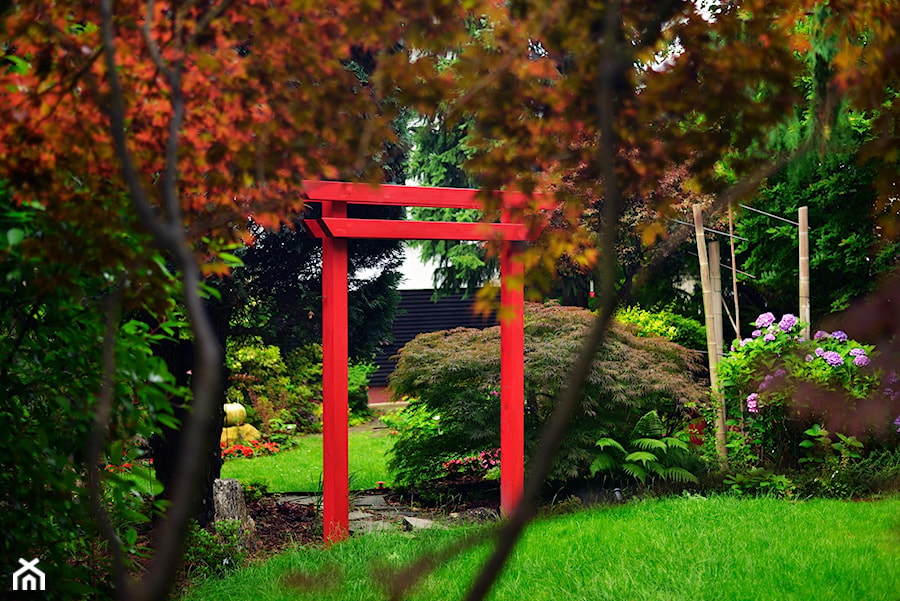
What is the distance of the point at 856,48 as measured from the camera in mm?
2984

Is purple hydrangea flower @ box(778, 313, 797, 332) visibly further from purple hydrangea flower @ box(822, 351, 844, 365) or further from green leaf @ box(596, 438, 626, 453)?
green leaf @ box(596, 438, 626, 453)

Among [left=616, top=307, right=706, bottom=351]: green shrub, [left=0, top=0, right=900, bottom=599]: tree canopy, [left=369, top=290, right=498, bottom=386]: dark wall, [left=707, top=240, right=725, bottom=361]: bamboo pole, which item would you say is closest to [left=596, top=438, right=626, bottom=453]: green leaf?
[left=707, top=240, right=725, bottom=361]: bamboo pole

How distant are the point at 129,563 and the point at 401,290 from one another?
1175cm

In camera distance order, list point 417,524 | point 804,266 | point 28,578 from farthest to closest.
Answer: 1. point 804,266
2. point 417,524
3. point 28,578

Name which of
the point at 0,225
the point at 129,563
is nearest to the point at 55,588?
the point at 129,563

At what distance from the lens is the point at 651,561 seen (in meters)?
4.16

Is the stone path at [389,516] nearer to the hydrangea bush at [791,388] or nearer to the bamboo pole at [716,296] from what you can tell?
the hydrangea bush at [791,388]

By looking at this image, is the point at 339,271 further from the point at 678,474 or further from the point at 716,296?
the point at 716,296

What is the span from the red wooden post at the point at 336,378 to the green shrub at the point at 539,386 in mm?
1477

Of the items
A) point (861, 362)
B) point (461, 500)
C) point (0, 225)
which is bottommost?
point (461, 500)

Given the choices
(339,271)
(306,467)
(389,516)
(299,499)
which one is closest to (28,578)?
(339,271)

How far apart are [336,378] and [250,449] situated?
4.71m

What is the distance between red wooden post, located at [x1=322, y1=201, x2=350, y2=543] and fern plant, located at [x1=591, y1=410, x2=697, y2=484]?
77.6 inches

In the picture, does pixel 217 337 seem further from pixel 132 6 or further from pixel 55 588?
pixel 132 6
